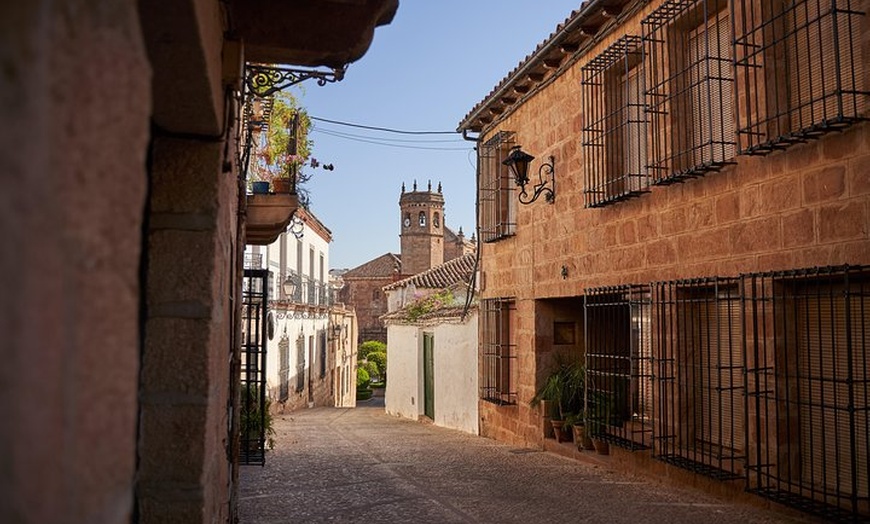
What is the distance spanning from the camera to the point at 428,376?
16.5 meters

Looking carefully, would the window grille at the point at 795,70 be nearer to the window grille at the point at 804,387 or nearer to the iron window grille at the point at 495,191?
the window grille at the point at 804,387

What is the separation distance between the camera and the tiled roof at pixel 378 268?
1893 inches

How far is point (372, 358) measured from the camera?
40656 millimetres

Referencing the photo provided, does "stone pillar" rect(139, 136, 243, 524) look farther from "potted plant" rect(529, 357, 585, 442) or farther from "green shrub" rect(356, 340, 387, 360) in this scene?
"green shrub" rect(356, 340, 387, 360)

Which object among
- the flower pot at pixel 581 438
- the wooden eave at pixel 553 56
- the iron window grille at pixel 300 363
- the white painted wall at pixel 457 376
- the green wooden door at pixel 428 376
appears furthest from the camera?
the iron window grille at pixel 300 363

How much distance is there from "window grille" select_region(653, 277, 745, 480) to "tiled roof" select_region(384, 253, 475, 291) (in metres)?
15.6

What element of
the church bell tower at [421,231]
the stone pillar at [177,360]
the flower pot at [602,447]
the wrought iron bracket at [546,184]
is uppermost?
the church bell tower at [421,231]

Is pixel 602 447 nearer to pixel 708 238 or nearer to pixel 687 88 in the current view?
pixel 708 238

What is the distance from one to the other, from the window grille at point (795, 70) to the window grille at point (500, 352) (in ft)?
17.7

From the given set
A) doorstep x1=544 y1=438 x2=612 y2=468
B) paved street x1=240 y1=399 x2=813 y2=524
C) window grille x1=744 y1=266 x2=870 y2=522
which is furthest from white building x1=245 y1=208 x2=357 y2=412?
window grille x1=744 y1=266 x2=870 y2=522

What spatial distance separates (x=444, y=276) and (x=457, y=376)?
10.4 metres

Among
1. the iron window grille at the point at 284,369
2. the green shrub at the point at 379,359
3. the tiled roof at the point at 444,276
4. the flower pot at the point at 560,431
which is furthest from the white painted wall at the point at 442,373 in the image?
the green shrub at the point at 379,359

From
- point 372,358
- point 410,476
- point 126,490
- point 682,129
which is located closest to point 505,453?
point 410,476

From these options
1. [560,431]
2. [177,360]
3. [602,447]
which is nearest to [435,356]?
[560,431]
